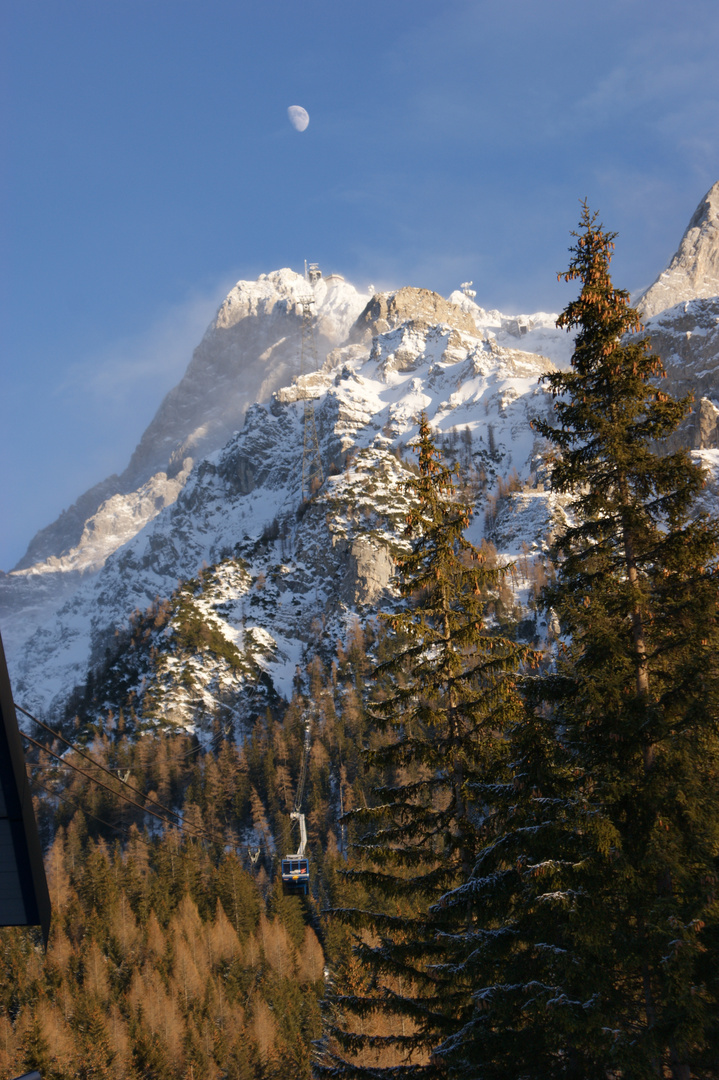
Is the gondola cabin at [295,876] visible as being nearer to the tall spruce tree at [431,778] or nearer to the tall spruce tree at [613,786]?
the tall spruce tree at [431,778]

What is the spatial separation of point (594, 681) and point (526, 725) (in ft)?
5.11

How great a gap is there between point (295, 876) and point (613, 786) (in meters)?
48.5

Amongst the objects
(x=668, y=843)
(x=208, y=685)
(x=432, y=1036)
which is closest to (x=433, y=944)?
(x=432, y=1036)

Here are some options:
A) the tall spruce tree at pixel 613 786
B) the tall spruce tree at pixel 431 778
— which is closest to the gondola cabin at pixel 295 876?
the tall spruce tree at pixel 431 778

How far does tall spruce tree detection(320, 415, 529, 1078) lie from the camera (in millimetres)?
11555

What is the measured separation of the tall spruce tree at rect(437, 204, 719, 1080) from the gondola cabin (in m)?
44.1

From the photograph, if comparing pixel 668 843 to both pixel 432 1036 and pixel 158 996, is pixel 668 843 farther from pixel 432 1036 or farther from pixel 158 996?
pixel 158 996

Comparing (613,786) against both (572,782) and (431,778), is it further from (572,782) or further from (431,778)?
(431,778)

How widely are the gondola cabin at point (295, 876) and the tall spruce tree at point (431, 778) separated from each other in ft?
136

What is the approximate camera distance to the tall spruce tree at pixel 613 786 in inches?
329

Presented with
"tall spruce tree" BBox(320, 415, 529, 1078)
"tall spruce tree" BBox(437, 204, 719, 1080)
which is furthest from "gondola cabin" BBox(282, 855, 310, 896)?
"tall spruce tree" BBox(437, 204, 719, 1080)

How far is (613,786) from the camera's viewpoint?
29.2 ft

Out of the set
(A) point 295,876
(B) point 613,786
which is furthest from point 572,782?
(A) point 295,876

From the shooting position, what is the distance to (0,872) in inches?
265
